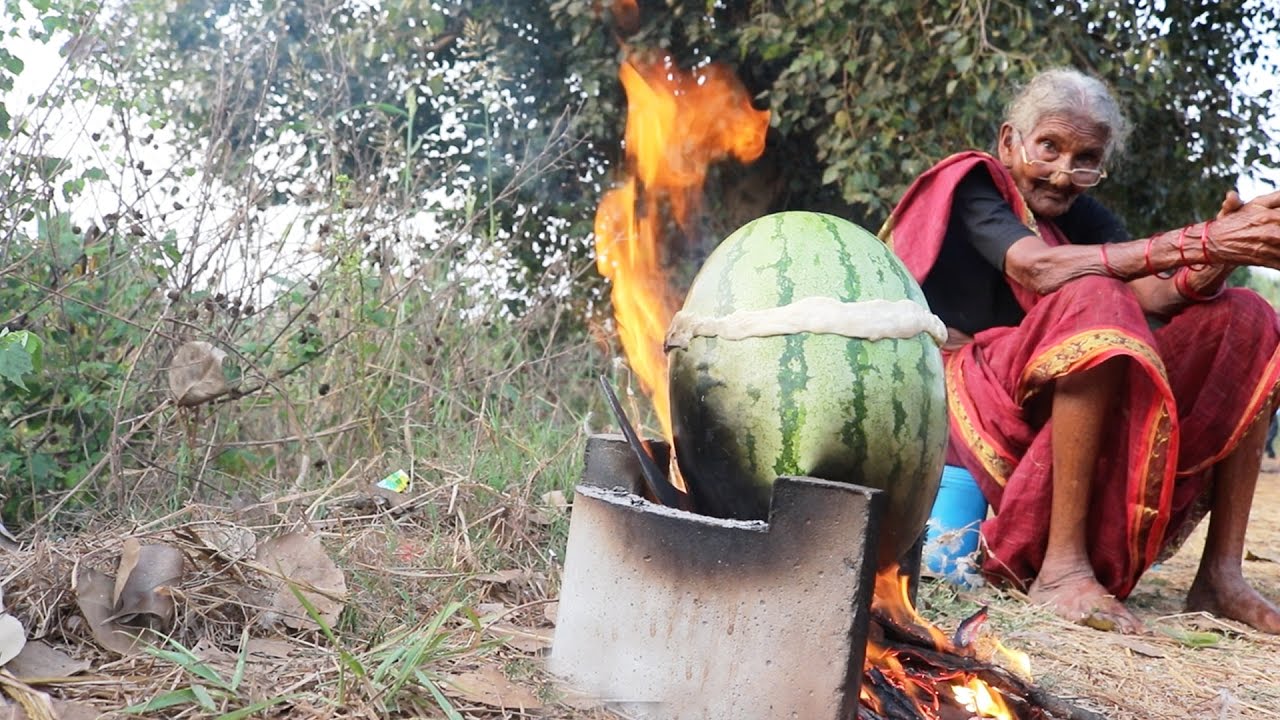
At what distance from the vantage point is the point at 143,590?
2.38m

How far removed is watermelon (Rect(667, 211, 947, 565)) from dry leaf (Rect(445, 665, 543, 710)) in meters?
0.57

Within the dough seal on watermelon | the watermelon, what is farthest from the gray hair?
the dough seal on watermelon

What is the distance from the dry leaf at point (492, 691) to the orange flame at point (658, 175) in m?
0.72

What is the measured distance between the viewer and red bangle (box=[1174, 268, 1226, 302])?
393 cm

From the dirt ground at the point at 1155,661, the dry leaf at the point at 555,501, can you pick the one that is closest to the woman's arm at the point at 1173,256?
the dirt ground at the point at 1155,661

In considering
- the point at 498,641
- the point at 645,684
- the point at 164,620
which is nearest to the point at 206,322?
the point at 164,620

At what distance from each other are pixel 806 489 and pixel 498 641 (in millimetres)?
692

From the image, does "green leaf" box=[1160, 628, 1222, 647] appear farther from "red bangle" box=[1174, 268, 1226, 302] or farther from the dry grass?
"red bangle" box=[1174, 268, 1226, 302]

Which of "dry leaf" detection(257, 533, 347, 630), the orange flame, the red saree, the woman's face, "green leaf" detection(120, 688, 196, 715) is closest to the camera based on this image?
"green leaf" detection(120, 688, 196, 715)

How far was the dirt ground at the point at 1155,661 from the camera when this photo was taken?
2.84 meters

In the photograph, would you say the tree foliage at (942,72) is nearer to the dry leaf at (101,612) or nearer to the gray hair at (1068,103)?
the gray hair at (1068,103)

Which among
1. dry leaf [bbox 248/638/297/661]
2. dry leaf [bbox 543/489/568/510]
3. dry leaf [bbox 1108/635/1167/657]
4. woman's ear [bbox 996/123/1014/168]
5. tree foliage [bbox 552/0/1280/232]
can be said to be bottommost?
dry leaf [bbox 248/638/297/661]

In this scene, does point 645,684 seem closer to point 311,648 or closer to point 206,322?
point 311,648

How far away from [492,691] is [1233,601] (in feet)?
9.31
